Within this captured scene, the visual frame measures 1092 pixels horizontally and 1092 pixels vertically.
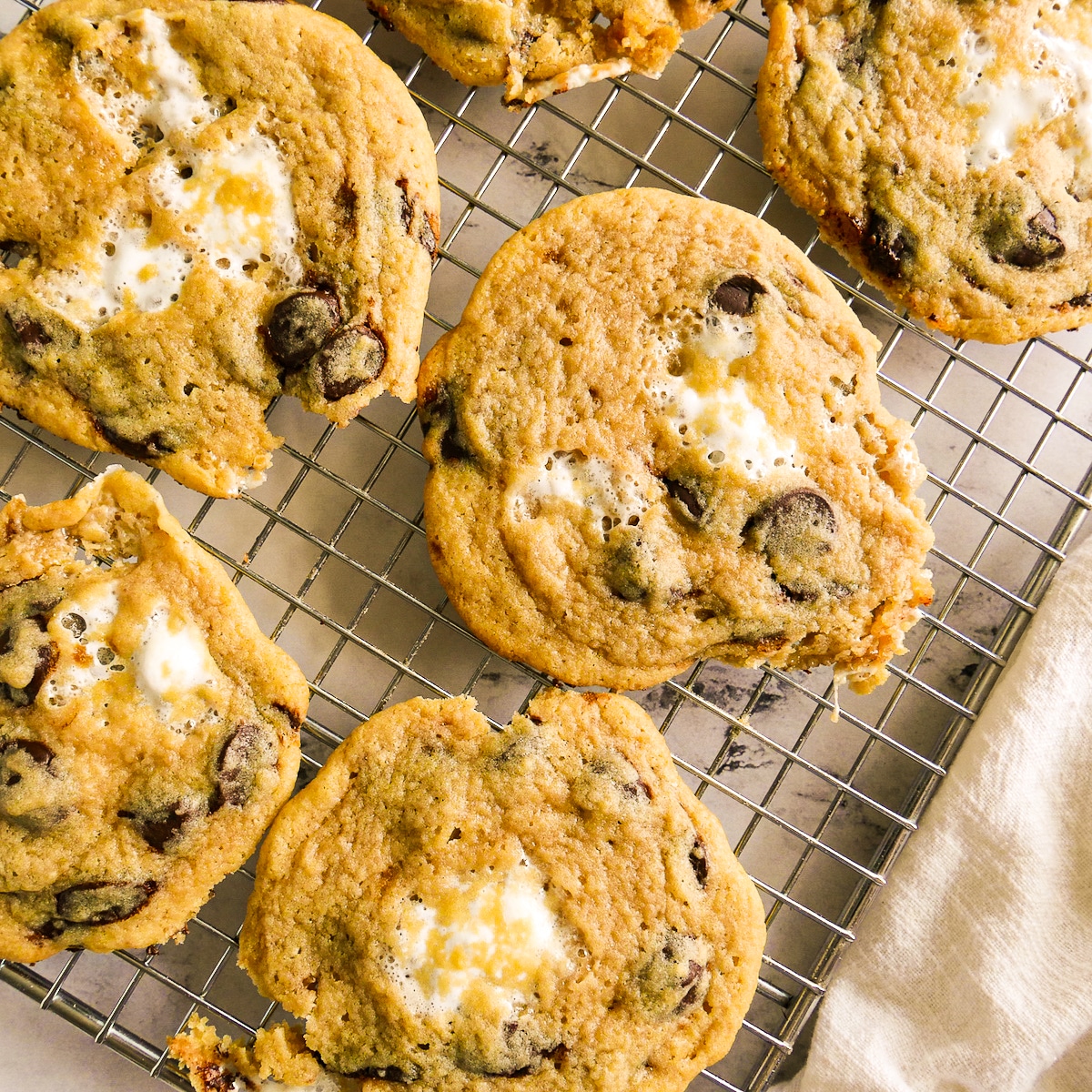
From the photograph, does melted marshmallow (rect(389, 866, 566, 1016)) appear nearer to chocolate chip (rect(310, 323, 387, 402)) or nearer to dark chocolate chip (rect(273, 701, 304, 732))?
dark chocolate chip (rect(273, 701, 304, 732))

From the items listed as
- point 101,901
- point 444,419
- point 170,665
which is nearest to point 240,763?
point 170,665

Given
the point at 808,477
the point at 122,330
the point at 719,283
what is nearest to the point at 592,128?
the point at 719,283

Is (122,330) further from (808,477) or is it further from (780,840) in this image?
(780,840)

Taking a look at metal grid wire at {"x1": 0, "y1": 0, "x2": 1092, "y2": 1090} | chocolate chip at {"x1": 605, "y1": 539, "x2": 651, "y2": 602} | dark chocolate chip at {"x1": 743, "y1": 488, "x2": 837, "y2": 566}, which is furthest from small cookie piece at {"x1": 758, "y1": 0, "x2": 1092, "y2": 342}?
chocolate chip at {"x1": 605, "y1": 539, "x2": 651, "y2": 602}

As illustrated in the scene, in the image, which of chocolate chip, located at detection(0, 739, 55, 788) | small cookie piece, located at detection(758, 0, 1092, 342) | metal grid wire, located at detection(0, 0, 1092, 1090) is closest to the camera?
chocolate chip, located at detection(0, 739, 55, 788)

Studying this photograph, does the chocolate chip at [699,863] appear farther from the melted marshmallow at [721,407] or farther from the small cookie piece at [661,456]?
the melted marshmallow at [721,407]

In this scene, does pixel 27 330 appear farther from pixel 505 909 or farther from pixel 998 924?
pixel 998 924
